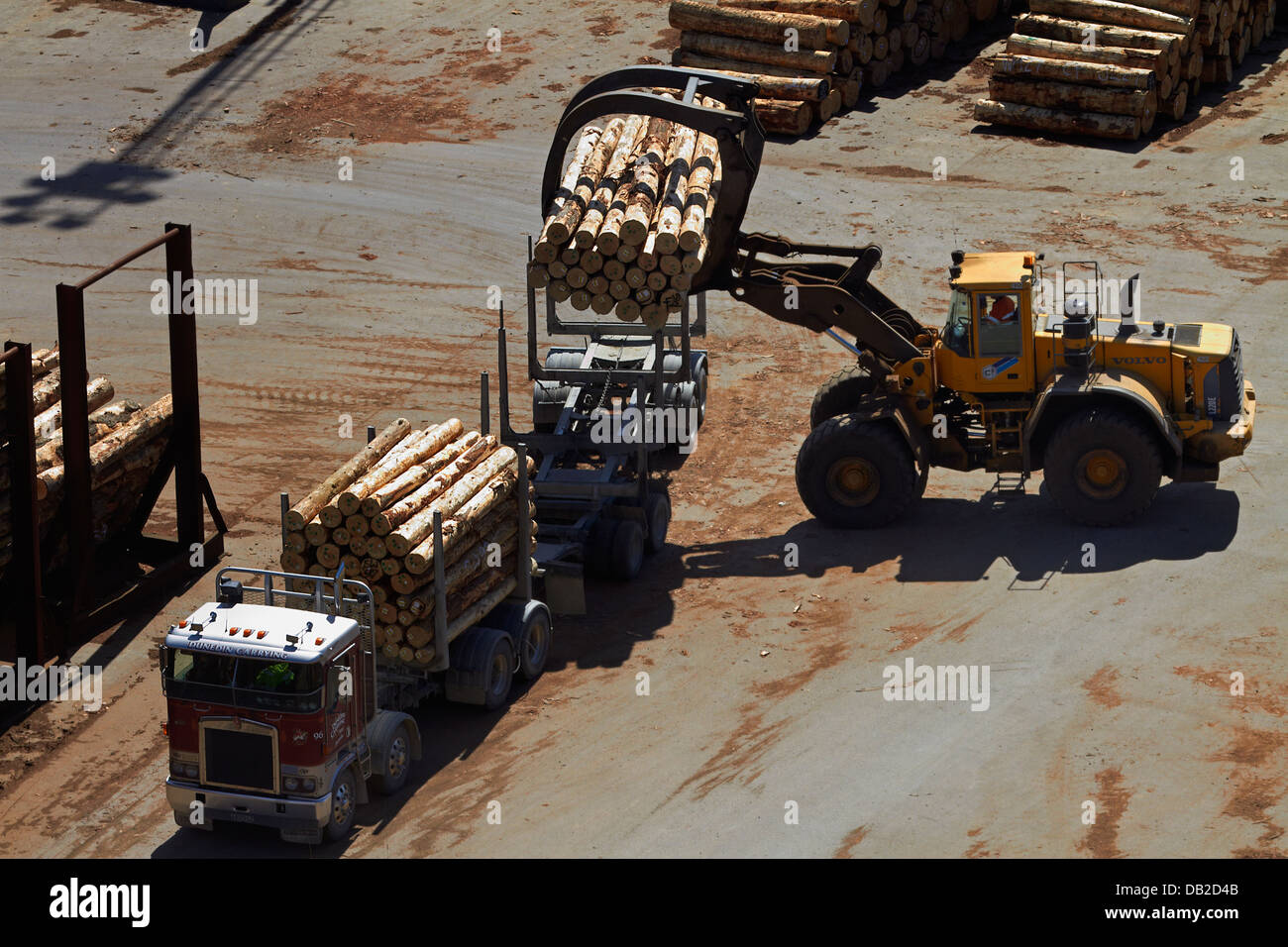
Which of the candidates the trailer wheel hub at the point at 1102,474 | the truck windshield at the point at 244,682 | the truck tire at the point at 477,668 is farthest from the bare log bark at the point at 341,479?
the trailer wheel hub at the point at 1102,474

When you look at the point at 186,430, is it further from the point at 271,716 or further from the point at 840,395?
the point at 840,395

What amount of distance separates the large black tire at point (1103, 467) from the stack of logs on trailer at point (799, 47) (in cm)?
1593

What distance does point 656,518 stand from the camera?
21359 mm

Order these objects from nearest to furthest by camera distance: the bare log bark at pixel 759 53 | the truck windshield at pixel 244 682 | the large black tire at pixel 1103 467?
the truck windshield at pixel 244 682 < the large black tire at pixel 1103 467 < the bare log bark at pixel 759 53

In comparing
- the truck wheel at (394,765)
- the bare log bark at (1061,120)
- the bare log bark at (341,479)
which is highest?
the bare log bark at (1061,120)

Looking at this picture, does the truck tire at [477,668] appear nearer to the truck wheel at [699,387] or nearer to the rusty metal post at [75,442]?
the rusty metal post at [75,442]

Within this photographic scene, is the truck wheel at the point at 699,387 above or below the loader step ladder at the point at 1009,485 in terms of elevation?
above

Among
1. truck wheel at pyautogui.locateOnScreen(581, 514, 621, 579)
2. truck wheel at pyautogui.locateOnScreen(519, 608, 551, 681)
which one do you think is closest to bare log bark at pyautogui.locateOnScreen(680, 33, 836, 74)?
truck wheel at pyautogui.locateOnScreen(581, 514, 621, 579)

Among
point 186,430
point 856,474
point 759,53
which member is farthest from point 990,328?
point 759,53

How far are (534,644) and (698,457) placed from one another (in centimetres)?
649

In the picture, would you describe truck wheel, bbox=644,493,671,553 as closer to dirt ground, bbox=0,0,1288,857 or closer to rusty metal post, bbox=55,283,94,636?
dirt ground, bbox=0,0,1288,857

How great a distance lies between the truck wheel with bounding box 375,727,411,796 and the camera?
51.8 ft

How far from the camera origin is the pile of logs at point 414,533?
16594 mm

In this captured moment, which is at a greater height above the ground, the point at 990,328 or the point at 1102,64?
the point at 1102,64
